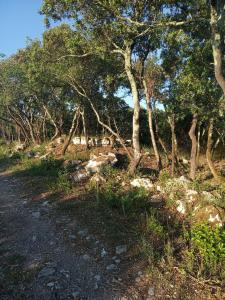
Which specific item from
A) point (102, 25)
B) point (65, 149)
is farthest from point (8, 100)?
point (102, 25)

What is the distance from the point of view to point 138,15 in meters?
12.8

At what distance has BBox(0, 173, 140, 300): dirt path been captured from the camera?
6371 millimetres

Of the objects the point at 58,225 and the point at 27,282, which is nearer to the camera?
the point at 27,282

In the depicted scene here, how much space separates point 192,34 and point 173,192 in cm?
652

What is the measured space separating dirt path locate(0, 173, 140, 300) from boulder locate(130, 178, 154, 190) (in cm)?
327

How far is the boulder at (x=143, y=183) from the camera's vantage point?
39.9ft

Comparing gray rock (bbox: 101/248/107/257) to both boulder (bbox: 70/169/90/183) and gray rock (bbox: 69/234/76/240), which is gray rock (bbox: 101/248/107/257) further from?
boulder (bbox: 70/169/90/183)

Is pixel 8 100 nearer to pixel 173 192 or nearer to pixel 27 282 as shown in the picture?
pixel 173 192

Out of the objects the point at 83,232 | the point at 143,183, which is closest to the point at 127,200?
the point at 83,232

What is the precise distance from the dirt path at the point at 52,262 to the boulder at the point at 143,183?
10.7 ft

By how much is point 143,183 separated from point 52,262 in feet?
18.5

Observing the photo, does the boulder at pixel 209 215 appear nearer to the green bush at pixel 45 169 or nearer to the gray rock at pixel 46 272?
the gray rock at pixel 46 272

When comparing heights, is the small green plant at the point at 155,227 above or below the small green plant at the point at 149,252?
above

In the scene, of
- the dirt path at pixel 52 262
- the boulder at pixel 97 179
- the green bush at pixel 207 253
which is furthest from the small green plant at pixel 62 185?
the green bush at pixel 207 253
